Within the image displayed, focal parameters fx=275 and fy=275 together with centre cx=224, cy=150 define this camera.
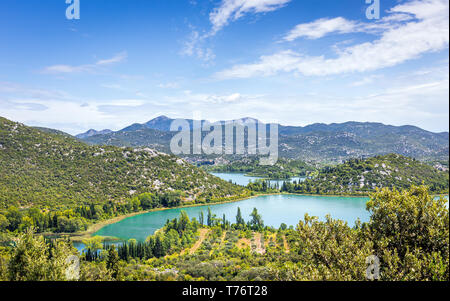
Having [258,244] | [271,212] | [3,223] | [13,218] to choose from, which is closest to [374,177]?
[271,212]

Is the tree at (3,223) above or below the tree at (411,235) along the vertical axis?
below

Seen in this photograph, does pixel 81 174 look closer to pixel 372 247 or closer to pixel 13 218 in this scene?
pixel 13 218

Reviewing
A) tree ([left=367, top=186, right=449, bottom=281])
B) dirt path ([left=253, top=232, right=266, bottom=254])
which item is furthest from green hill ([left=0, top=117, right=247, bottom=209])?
tree ([left=367, top=186, right=449, bottom=281])

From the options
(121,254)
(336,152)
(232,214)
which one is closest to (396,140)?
(336,152)

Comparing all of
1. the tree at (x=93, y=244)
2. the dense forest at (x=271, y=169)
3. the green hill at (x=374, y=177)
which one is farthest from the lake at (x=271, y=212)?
the dense forest at (x=271, y=169)

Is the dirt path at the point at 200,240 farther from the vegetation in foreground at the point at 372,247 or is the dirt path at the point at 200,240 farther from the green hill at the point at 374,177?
the green hill at the point at 374,177

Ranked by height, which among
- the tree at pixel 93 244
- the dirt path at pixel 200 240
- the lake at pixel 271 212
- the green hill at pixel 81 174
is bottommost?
the lake at pixel 271 212
